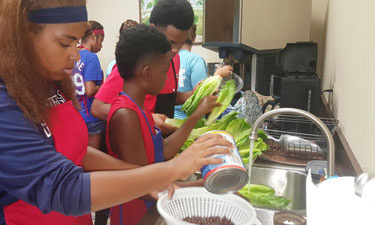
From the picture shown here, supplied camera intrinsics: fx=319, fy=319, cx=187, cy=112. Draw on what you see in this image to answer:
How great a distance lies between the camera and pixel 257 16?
2.71 metres

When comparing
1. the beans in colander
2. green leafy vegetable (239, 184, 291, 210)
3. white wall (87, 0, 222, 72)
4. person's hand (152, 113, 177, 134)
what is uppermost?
white wall (87, 0, 222, 72)

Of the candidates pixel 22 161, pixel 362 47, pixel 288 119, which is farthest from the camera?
pixel 288 119

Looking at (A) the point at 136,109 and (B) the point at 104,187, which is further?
(A) the point at 136,109

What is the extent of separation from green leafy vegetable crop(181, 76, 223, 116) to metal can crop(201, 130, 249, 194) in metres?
1.15

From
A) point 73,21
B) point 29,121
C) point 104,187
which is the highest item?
point 73,21

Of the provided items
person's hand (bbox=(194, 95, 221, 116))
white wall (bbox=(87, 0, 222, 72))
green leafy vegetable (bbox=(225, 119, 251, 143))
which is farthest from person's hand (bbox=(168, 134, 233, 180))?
white wall (bbox=(87, 0, 222, 72))

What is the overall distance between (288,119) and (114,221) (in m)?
1.19

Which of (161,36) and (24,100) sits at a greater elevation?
(161,36)

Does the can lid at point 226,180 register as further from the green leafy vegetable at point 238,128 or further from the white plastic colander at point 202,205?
Result: the green leafy vegetable at point 238,128

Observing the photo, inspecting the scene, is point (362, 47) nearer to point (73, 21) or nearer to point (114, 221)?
point (73, 21)

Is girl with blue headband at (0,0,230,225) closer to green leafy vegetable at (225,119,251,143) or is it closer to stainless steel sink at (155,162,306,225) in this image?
stainless steel sink at (155,162,306,225)

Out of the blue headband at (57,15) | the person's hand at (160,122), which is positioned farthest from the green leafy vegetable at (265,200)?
the blue headband at (57,15)

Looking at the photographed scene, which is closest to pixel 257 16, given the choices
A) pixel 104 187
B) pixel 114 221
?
pixel 114 221

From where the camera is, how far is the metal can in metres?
0.86
